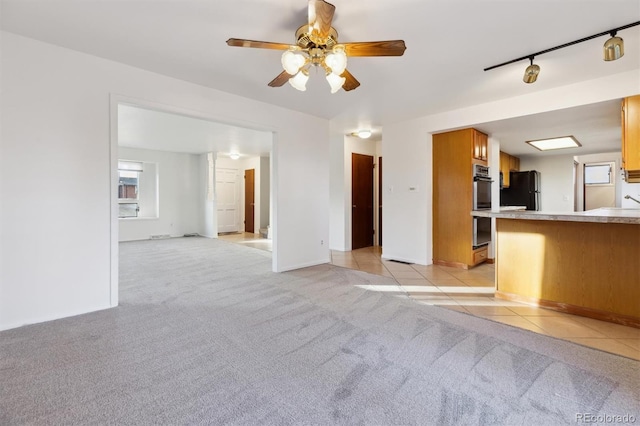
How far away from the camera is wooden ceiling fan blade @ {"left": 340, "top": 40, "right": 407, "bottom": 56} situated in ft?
6.26

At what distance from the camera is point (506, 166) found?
20.6 ft

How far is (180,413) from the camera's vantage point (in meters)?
1.44

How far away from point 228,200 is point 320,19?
823 cm

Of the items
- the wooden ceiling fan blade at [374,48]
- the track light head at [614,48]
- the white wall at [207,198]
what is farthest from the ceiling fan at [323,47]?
the white wall at [207,198]

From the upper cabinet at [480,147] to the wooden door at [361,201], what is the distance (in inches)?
93.5

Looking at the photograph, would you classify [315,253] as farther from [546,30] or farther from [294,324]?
[546,30]

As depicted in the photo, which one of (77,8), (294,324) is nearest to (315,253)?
(294,324)

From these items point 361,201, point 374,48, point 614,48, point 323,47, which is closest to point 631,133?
point 614,48

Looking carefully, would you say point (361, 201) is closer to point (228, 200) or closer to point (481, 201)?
point (481, 201)

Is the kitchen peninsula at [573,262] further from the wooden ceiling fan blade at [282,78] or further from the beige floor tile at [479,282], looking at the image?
the wooden ceiling fan blade at [282,78]

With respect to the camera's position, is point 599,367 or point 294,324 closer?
point 599,367

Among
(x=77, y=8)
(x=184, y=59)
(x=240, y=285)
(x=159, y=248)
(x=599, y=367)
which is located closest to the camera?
(x=599, y=367)

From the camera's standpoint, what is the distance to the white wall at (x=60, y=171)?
7.82 ft

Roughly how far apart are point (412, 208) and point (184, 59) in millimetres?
3772
